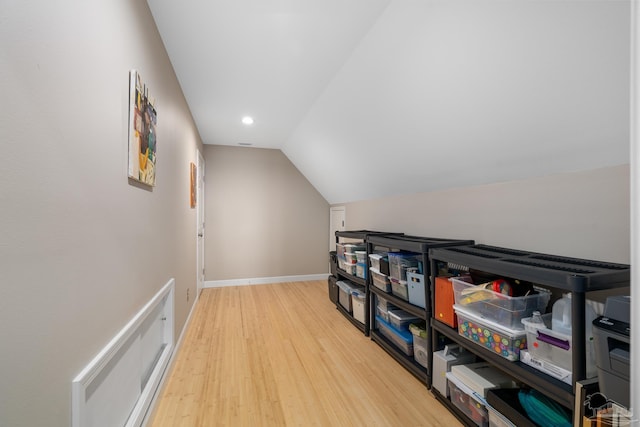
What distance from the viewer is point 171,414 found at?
5.30 feet

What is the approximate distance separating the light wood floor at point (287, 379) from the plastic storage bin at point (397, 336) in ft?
0.44

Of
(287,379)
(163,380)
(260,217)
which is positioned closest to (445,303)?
(287,379)

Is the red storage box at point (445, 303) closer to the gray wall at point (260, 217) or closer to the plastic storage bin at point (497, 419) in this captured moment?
the plastic storage bin at point (497, 419)

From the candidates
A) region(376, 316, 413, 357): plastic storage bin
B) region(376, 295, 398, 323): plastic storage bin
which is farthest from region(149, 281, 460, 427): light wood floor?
region(376, 295, 398, 323): plastic storage bin

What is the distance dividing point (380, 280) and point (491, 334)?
1.12m

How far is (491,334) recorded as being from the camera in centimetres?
139

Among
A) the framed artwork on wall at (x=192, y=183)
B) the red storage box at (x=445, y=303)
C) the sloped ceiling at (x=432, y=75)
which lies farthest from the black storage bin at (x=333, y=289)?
the framed artwork on wall at (x=192, y=183)

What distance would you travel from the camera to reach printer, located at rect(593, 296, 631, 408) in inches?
33.4

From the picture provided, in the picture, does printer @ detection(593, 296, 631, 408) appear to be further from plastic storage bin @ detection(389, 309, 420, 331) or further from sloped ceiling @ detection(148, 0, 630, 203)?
plastic storage bin @ detection(389, 309, 420, 331)

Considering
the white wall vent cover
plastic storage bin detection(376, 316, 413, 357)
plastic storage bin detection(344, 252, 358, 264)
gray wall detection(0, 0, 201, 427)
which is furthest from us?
plastic storage bin detection(344, 252, 358, 264)

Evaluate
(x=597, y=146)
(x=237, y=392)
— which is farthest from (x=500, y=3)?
(x=237, y=392)

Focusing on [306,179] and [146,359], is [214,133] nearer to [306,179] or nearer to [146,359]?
[306,179]

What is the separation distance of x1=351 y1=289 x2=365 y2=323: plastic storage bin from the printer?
1940 mm

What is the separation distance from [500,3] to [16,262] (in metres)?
1.83
